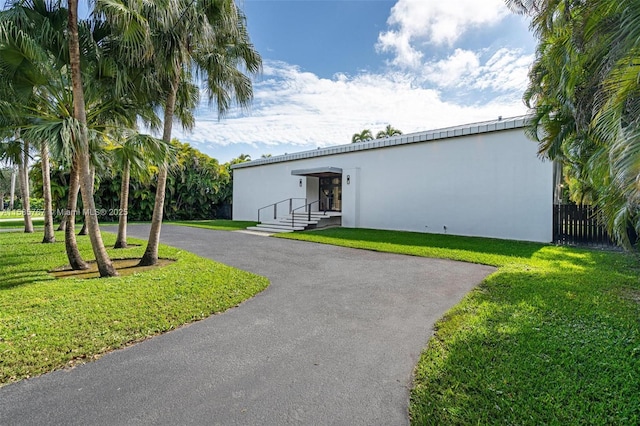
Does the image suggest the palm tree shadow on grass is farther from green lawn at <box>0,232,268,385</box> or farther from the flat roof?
green lawn at <box>0,232,268,385</box>

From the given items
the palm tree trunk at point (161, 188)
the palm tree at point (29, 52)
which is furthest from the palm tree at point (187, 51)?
the palm tree at point (29, 52)

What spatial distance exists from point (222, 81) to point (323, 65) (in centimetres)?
943

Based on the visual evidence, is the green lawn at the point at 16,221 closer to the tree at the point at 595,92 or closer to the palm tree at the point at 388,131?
the tree at the point at 595,92

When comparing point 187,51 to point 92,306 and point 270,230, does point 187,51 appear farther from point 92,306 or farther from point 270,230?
point 270,230

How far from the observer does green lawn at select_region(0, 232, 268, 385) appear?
3.27m

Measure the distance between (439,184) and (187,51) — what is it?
10.9 m

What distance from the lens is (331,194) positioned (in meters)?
19.8

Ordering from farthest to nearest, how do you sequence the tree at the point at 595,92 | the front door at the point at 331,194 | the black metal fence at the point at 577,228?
the front door at the point at 331,194, the black metal fence at the point at 577,228, the tree at the point at 595,92

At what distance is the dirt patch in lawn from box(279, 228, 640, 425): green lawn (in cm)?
649

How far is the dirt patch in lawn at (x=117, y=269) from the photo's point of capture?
657 cm

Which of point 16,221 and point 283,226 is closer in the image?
point 283,226

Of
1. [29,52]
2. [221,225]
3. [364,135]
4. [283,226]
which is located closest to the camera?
[29,52]

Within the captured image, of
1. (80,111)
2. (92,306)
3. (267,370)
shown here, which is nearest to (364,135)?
(80,111)

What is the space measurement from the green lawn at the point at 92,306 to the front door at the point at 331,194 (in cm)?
1257
